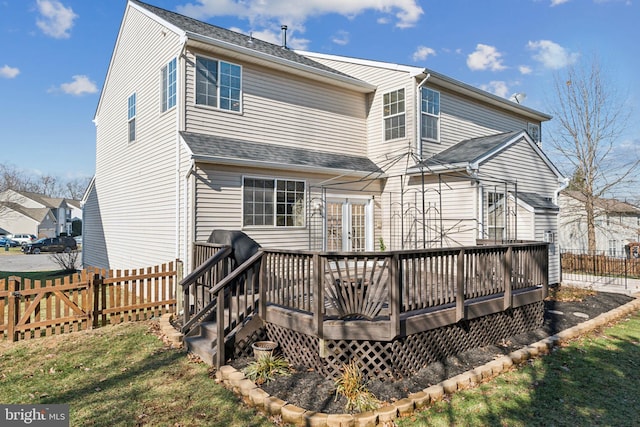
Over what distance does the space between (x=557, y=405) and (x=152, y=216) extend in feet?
31.3

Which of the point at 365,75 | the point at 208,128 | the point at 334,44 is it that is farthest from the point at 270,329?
the point at 334,44

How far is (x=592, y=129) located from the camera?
1816 cm

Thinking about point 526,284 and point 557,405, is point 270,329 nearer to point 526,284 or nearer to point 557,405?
point 557,405

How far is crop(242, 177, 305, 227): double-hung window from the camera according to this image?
29.0 ft

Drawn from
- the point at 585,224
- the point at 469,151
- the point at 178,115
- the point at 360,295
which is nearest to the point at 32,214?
the point at 178,115

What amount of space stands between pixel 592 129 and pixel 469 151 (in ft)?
41.2

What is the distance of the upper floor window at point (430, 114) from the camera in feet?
36.4

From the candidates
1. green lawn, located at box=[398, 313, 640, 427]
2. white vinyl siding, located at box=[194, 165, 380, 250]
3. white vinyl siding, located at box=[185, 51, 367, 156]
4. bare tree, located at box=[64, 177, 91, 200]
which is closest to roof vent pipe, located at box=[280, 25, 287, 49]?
white vinyl siding, located at box=[185, 51, 367, 156]

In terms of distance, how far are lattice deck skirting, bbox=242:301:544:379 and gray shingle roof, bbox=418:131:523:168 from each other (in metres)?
5.05

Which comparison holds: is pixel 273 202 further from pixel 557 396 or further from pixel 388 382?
pixel 557 396

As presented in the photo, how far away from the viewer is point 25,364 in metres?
5.14

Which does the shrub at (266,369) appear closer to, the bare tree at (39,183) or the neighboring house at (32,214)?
the neighboring house at (32,214)

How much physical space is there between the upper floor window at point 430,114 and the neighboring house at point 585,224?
11.2 metres

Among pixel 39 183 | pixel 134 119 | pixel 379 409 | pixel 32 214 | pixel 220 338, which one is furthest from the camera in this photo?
pixel 39 183
